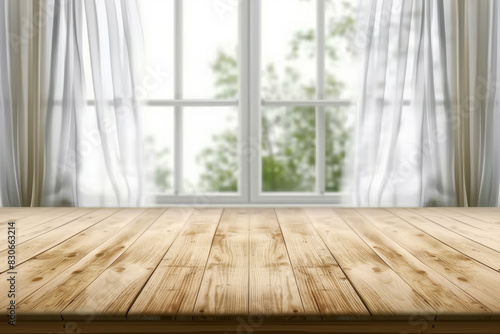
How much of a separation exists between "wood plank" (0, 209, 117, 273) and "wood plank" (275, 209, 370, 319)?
0.71 m

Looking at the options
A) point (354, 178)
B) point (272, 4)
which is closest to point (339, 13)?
point (272, 4)

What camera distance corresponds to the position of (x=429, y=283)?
111 centimetres

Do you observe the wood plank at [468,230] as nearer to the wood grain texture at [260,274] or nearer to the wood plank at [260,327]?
the wood grain texture at [260,274]

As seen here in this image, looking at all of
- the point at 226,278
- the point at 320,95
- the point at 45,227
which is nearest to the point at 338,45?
the point at 320,95

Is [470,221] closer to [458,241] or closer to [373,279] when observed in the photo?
[458,241]

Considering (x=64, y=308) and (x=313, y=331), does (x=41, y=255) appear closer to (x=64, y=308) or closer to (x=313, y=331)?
(x=64, y=308)

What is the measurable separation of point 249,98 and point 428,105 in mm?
908

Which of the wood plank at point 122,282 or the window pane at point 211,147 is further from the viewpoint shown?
the window pane at point 211,147

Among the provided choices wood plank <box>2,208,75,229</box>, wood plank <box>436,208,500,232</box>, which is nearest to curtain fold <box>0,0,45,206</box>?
wood plank <box>2,208,75,229</box>

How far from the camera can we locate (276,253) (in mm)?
1395

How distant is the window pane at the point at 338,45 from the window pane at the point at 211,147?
55 cm

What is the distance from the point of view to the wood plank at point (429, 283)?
0.94 metres

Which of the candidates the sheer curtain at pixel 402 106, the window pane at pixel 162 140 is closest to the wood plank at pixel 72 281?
the window pane at pixel 162 140

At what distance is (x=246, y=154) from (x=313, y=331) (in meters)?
1.75
